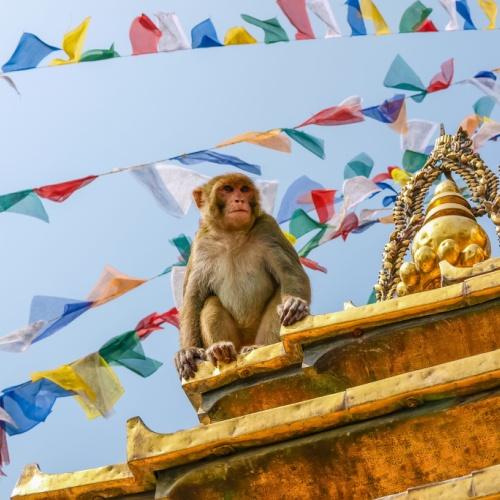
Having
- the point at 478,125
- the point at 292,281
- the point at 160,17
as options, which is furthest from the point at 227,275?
the point at 478,125

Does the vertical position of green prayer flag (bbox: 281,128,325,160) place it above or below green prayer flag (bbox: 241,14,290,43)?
below

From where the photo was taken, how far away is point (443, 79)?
9.23 meters

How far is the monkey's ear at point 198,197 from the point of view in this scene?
8.74 meters

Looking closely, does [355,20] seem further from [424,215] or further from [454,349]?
[454,349]

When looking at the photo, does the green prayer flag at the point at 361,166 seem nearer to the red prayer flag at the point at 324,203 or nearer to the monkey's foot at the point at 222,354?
the red prayer flag at the point at 324,203

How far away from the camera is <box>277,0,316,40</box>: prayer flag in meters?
8.76

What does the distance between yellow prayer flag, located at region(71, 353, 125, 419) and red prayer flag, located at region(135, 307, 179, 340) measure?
20.7 inches

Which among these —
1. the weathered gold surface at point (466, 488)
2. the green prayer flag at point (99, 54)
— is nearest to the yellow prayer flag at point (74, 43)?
the green prayer flag at point (99, 54)

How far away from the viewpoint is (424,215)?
7.04 metres

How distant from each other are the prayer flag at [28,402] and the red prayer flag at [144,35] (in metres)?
2.69

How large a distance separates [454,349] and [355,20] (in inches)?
183

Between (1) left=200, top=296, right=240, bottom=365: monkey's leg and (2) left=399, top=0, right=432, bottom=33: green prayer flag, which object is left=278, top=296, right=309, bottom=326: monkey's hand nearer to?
(1) left=200, top=296, right=240, bottom=365: monkey's leg

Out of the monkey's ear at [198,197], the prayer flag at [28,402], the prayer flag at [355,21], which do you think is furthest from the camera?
the prayer flag at [355,21]

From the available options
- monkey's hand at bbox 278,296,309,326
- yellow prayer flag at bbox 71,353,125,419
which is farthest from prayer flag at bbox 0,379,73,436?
monkey's hand at bbox 278,296,309,326
